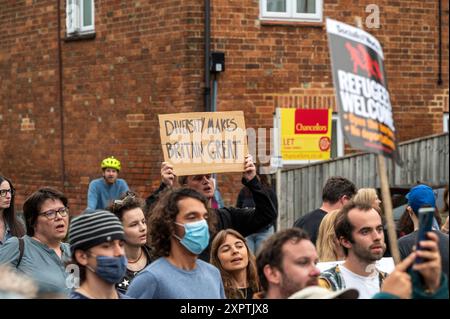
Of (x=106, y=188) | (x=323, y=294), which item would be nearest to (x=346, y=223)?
(x=323, y=294)

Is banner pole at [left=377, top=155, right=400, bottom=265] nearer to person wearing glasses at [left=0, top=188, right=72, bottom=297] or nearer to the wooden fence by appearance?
person wearing glasses at [left=0, top=188, right=72, bottom=297]

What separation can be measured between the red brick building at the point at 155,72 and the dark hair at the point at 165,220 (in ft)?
30.5

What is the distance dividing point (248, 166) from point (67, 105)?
32.2 ft

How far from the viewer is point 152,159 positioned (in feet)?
53.4

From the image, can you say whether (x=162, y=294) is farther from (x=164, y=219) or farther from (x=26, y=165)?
(x=26, y=165)

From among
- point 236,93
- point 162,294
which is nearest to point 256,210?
point 162,294

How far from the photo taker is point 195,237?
6066mm

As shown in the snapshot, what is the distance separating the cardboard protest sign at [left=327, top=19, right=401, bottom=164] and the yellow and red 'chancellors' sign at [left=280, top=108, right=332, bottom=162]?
1124 cm

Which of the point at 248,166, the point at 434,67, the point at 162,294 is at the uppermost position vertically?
the point at 434,67

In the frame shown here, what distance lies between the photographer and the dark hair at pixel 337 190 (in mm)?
9203

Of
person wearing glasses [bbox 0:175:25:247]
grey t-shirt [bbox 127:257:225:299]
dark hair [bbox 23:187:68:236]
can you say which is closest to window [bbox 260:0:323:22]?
person wearing glasses [bbox 0:175:25:247]

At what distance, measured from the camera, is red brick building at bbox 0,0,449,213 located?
51.6ft

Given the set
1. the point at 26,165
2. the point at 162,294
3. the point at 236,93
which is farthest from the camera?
the point at 26,165

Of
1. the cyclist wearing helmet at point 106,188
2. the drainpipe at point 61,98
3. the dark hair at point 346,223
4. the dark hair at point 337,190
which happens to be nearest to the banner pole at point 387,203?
the dark hair at point 346,223
